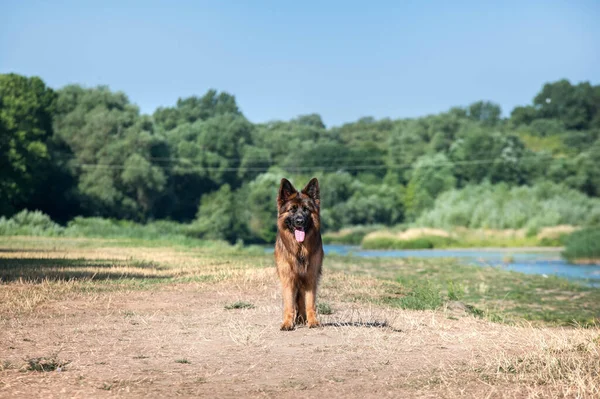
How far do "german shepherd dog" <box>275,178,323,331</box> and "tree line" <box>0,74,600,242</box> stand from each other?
45.4 metres

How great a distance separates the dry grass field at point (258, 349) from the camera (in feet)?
27.7

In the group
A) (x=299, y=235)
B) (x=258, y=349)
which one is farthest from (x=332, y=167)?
(x=258, y=349)

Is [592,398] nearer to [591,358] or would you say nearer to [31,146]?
[591,358]

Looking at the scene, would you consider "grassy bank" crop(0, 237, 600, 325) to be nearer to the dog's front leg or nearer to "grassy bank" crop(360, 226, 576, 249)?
the dog's front leg

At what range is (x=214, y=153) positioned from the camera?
96062mm

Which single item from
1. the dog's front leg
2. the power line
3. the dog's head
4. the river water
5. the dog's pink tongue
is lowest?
the river water

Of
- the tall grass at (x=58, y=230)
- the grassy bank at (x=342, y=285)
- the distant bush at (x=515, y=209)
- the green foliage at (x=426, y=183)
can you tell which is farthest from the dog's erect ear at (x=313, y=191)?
the green foliage at (x=426, y=183)

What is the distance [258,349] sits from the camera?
1034 centimetres

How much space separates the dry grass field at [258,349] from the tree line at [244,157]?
138 ft

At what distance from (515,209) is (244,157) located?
35.5m

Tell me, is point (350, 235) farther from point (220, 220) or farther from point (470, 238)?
point (470, 238)

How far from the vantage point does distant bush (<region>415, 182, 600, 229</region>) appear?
7338cm

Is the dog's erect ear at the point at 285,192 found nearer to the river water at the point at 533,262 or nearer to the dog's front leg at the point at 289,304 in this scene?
the dog's front leg at the point at 289,304

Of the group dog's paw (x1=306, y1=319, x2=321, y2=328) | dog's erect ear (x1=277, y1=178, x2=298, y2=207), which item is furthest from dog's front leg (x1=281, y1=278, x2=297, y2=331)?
dog's erect ear (x1=277, y1=178, x2=298, y2=207)
